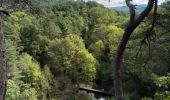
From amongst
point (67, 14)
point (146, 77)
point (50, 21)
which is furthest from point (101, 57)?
point (50, 21)

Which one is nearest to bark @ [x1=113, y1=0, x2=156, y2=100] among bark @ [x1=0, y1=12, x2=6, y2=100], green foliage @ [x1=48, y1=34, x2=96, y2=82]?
bark @ [x1=0, y1=12, x2=6, y2=100]

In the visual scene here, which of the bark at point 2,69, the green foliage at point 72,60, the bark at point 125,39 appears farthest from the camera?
the green foliage at point 72,60

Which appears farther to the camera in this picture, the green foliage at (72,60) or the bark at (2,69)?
the green foliage at (72,60)

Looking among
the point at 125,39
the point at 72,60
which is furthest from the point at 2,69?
the point at 72,60

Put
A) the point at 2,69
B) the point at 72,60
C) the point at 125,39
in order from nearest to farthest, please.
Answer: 1. the point at 2,69
2. the point at 125,39
3. the point at 72,60

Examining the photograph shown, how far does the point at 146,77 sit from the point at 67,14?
29.7m

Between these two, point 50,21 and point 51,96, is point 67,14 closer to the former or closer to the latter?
point 51,96

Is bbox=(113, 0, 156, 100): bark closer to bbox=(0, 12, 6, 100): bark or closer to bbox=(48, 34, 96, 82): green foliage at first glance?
bbox=(0, 12, 6, 100): bark

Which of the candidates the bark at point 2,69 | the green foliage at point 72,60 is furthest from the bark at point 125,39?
the green foliage at point 72,60

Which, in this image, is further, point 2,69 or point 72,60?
point 72,60

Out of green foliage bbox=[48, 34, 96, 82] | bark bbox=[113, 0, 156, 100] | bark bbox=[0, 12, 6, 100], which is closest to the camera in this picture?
bark bbox=[0, 12, 6, 100]

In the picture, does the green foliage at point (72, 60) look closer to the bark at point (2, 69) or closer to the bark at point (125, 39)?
the bark at point (125, 39)

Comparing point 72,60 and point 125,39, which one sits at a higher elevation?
point 125,39

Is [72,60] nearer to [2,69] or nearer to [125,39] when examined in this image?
[125,39]
